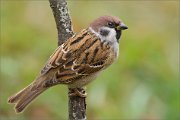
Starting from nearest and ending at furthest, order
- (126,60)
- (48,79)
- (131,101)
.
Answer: (48,79) < (131,101) < (126,60)

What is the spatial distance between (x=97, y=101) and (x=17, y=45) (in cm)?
113

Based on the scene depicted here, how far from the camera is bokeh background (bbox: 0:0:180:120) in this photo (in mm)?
6922

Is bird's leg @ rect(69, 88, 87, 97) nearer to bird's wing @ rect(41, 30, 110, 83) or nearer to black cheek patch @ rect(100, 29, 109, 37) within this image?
bird's wing @ rect(41, 30, 110, 83)

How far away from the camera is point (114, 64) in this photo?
7.37 metres

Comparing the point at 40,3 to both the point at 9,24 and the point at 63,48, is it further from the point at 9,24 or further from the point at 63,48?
the point at 63,48

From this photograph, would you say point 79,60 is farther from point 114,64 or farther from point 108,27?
point 114,64

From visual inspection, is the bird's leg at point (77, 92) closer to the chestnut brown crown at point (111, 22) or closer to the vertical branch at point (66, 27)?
the vertical branch at point (66, 27)

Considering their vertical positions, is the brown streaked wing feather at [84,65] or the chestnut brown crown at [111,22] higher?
the chestnut brown crown at [111,22]

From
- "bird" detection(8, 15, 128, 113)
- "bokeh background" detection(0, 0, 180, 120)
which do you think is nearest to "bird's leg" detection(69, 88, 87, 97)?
"bird" detection(8, 15, 128, 113)

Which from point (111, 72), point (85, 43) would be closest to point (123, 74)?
point (111, 72)

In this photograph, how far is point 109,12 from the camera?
823 cm

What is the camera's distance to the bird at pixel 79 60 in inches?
210

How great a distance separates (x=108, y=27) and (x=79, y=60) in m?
0.33

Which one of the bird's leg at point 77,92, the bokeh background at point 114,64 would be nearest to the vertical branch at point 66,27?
the bird's leg at point 77,92
